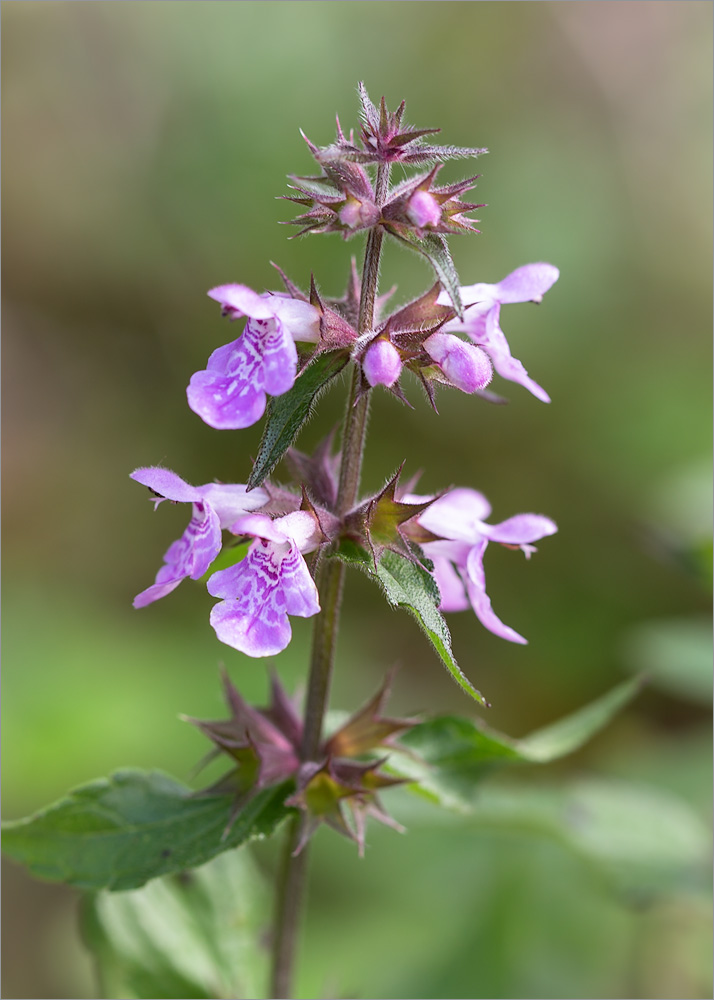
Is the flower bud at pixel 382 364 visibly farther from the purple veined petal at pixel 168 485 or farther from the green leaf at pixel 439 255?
the purple veined petal at pixel 168 485

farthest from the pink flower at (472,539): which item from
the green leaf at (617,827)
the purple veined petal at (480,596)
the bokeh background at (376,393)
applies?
the bokeh background at (376,393)

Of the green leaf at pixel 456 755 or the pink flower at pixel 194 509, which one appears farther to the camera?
the green leaf at pixel 456 755

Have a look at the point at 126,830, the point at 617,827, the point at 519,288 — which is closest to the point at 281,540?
the point at 519,288

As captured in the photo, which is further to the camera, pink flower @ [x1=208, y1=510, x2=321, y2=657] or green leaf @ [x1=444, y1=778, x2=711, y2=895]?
green leaf @ [x1=444, y1=778, x2=711, y2=895]

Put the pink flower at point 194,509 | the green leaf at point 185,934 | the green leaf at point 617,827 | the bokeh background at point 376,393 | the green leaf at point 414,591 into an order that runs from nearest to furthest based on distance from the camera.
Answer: the green leaf at point 414,591, the pink flower at point 194,509, the green leaf at point 185,934, the green leaf at point 617,827, the bokeh background at point 376,393

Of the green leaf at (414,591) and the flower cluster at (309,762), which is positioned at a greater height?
the green leaf at (414,591)

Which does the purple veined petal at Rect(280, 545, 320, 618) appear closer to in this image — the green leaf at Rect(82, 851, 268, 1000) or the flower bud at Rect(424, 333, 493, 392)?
the flower bud at Rect(424, 333, 493, 392)

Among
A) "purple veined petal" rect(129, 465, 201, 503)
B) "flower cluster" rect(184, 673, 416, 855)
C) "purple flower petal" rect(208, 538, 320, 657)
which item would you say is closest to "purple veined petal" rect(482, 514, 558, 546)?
"flower cluster" rect(184, 673, 416, 855)

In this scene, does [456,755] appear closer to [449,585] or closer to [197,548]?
[449,585]
